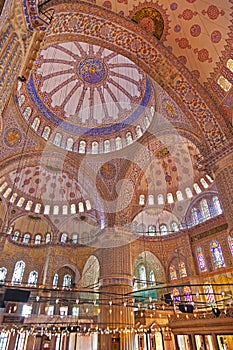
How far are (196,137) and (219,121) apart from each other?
4.10 ft

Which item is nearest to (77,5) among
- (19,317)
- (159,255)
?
(159,255)

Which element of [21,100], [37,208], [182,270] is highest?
[21,100]

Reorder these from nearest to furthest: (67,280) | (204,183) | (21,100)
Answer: (21,100), (204,183), (67,280)

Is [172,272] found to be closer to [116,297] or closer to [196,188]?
[116,297]

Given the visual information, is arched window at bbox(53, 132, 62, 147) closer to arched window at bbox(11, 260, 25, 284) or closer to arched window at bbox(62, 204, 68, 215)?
arched window at bbox(62, 204, 68, 215)

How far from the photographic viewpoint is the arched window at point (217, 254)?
13540mm

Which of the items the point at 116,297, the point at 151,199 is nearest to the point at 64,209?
the point at 151,199

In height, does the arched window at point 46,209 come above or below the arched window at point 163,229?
above

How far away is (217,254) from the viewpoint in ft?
45.7

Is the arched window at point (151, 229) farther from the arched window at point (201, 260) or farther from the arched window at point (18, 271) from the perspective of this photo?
the arched window at point (18, 271)

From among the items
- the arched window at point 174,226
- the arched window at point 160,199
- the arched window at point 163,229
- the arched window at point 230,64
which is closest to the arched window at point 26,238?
the arched window at point 163,229

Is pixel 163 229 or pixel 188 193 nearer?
pixel 188 193

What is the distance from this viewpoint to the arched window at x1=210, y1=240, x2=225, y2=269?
13.5 meters

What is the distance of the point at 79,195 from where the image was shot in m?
18.0
